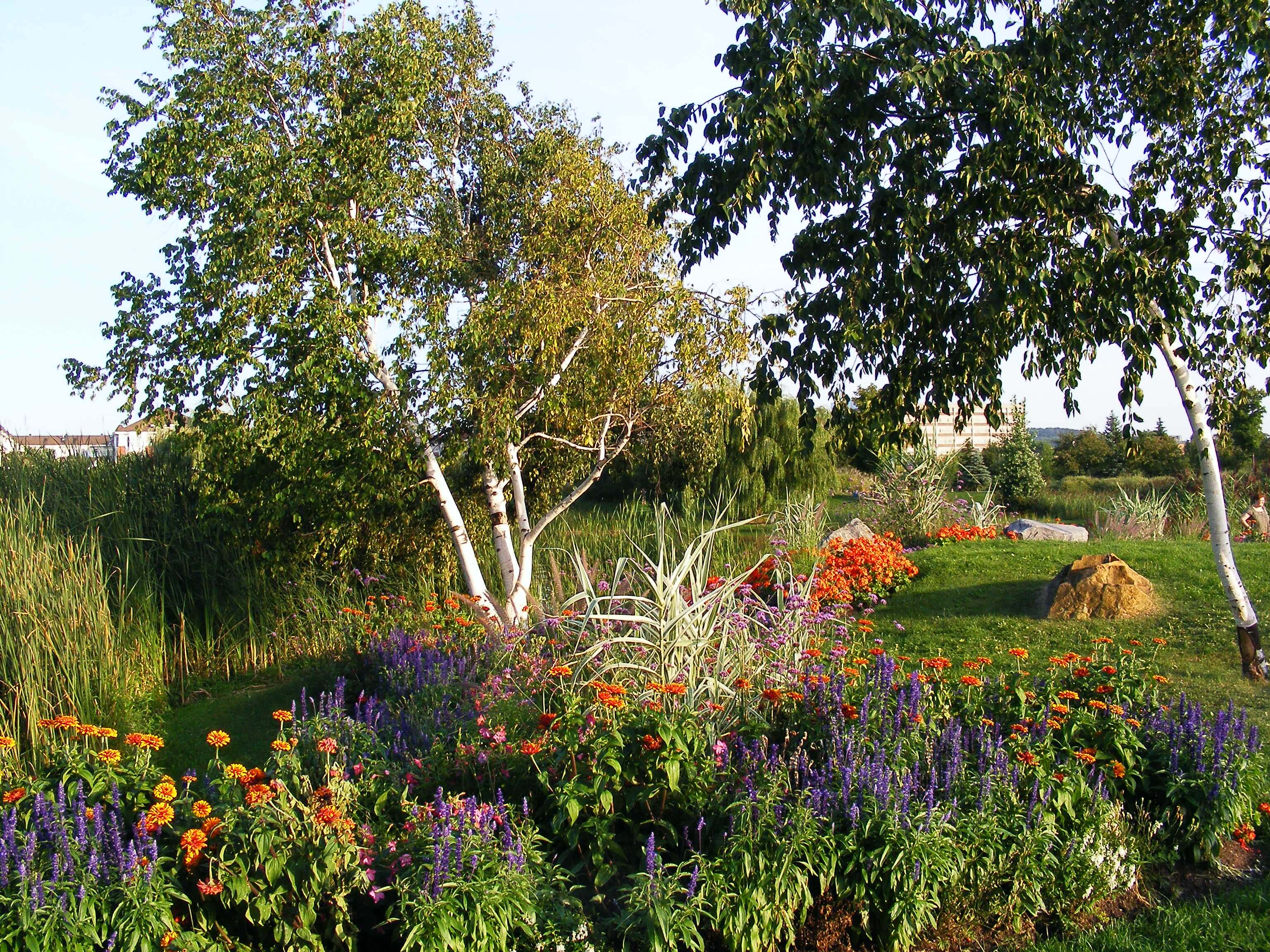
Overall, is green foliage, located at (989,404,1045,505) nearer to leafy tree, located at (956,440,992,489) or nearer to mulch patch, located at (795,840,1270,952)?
leafy tree, located at (956,440,992,489)

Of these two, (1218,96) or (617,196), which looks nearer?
(1218,96)

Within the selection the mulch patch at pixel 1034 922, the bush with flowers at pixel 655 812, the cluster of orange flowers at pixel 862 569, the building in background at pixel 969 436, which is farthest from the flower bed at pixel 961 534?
the building in background at pixel 969 436

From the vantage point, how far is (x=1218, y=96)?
18.5ft

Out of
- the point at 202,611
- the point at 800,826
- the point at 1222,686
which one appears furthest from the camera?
the point at 202,611

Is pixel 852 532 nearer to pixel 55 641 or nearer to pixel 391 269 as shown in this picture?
pixel 391 269

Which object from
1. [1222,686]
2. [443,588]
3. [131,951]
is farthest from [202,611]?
[1222,686]

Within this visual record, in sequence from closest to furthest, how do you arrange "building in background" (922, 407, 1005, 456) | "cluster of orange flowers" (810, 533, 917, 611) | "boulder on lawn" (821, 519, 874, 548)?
"cluster of orange flowers" (810, 533, 917, 611)
"boulder on lawn" (821, 519, 874, 548)
"building in background" (922, 407, 1005, 456)

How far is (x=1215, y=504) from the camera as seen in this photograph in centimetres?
583

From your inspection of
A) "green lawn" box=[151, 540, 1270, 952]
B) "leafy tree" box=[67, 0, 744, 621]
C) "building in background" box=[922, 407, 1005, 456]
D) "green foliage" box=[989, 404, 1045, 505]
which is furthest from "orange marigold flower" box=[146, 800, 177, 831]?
"building in background" box=[922, 407, 1005, 456]

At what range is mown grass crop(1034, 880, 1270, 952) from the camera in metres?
3.11

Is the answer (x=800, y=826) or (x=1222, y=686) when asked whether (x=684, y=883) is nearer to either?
(x=800, y=826)

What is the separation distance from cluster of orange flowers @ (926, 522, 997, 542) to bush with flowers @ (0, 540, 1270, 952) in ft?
21.2

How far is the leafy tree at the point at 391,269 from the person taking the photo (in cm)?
825

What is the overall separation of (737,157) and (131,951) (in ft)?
15.3
